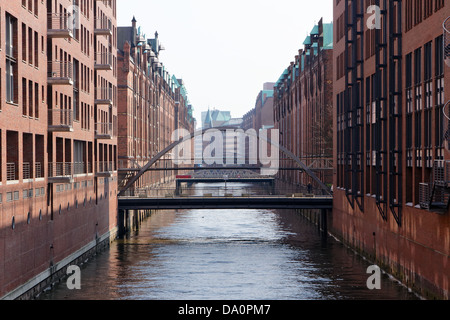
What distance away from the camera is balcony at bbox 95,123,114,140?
54106mm

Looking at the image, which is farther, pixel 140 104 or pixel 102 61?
pixel 140 104

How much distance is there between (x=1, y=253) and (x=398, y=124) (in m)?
20.6

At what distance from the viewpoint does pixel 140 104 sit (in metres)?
90.0

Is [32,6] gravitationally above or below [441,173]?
above

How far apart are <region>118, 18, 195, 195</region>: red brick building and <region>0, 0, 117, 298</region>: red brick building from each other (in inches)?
635

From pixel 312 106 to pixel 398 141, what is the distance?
52019mm

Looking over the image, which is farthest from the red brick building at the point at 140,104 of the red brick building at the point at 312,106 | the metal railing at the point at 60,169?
the metal railing at the point at 60,169

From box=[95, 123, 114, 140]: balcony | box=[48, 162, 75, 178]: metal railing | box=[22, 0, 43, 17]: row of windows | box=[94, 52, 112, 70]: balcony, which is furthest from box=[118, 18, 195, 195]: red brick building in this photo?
box=[22, 0, 43, 17]: row of windows

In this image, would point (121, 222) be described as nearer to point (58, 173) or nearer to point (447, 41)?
point (58, 173)

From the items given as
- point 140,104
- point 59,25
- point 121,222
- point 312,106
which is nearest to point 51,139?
point 59,25

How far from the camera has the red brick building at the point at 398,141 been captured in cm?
3206

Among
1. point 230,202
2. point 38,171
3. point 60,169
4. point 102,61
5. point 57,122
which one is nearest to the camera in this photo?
point 38,171

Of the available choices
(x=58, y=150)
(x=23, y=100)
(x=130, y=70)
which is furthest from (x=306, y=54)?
(x=23, y=100)
